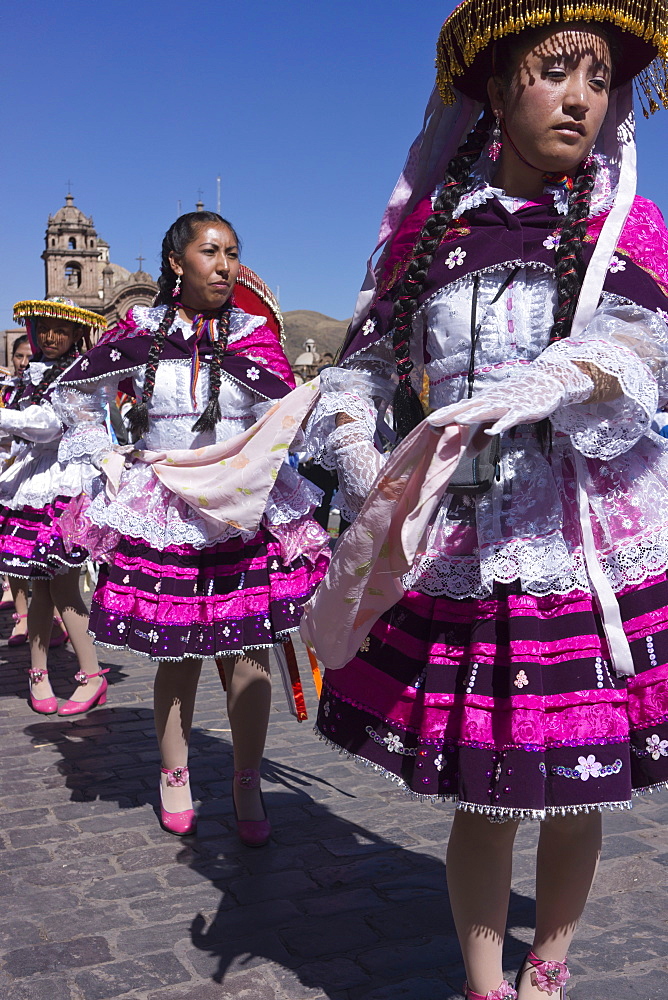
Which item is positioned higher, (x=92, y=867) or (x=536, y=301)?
(x=536, y=301)

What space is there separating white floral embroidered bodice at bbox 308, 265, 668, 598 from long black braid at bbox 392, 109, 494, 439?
49mm

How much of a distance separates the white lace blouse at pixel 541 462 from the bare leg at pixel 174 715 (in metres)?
1.63

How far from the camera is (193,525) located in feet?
11.4

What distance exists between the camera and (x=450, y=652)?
1996 mm

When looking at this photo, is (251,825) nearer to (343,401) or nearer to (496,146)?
(343,401)

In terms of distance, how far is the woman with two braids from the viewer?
73.1 inches

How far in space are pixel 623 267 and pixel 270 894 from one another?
6.86 feet

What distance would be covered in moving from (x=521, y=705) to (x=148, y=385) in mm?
2214

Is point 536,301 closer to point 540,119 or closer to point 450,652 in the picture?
point 540,119

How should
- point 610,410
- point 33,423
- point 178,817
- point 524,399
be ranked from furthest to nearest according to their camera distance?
point 33,423 → point 178,817 → point 610,410 → point 524,399

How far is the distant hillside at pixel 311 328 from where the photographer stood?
195ft

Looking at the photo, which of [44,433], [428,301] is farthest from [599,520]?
[44,433]

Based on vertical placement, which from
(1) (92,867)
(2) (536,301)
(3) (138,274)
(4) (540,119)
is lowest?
(1) (92,867)

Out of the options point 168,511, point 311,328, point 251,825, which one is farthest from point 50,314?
point 311,328
